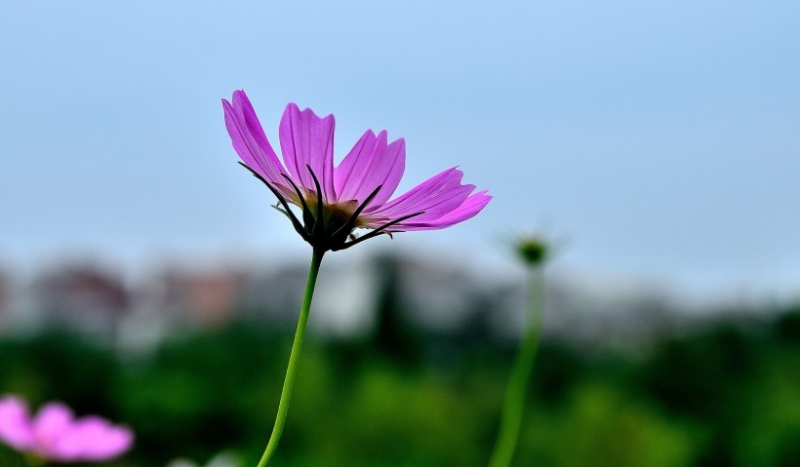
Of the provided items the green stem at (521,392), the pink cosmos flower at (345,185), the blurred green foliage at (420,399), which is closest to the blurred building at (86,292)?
the blurred green foliage at (420,399)

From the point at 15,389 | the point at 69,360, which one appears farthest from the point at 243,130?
the point at 69,360

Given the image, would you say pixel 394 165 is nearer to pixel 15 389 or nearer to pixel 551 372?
pixel 15 389

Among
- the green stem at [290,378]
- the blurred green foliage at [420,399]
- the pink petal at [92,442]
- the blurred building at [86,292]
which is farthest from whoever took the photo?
the blurred building at [86,292]

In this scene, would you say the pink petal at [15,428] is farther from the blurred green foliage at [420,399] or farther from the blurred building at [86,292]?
the blurred building at [86,292]

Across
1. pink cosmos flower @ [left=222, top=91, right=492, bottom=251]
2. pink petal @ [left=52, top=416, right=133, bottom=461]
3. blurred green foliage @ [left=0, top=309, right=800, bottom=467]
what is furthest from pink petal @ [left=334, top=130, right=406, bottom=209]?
blurred green foliage @ [left=0, top=309, right=800, bottom=467]

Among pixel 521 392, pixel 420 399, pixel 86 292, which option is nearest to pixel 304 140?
pixel 521 392

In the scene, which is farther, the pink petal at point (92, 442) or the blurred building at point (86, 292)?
the blurred building at point (86, 292)

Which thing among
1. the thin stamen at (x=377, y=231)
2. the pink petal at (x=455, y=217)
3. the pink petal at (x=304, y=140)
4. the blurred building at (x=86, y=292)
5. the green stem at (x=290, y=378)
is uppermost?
the blurred building at (x=86, y=292)

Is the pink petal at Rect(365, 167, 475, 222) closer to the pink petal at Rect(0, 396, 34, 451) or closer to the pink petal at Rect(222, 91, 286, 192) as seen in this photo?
the pink petal at Rect(222, 91, 286, 192)
